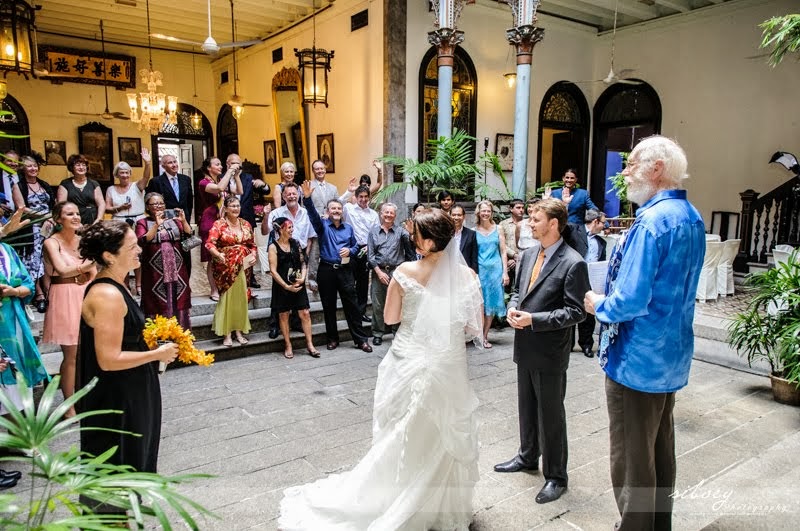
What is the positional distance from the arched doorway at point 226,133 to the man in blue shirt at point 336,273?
819cm

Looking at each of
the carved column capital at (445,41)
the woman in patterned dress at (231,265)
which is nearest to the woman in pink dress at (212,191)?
the woman in patterned dress at (231,265)

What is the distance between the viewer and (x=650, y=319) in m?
2.19

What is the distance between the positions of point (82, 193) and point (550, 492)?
5.73m

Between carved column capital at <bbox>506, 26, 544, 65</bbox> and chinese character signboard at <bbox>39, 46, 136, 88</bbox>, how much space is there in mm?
8789

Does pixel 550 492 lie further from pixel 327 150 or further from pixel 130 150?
pixel 130 150

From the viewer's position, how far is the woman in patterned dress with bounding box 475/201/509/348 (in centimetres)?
587

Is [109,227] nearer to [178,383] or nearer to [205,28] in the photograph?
[178,383]

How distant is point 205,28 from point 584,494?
1156 centimetres

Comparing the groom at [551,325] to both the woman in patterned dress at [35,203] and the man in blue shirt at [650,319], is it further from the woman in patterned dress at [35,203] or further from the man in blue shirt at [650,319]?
the woman in patterned dress at [35,203]

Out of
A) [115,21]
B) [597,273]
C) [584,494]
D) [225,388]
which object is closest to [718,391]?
[597,273]

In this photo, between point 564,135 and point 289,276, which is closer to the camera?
point 289,276

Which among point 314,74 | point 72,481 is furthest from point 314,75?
point 72,481

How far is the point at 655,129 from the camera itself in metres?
10.4

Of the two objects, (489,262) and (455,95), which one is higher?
(455,95)
